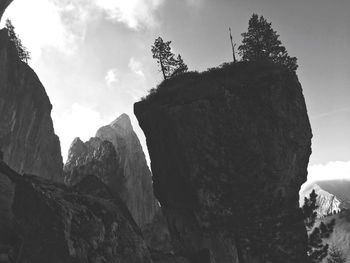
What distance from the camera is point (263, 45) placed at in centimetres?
4512

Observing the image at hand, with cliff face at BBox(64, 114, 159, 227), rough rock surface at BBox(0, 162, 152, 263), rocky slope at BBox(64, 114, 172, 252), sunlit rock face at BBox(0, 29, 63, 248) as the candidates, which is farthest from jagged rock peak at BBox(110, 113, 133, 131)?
rough rock surface at BBox(0, 162, 152, 263)

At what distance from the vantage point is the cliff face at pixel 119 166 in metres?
85.1

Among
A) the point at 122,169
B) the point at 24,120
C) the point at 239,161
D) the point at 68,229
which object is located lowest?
the point at 68,229

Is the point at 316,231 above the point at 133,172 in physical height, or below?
below

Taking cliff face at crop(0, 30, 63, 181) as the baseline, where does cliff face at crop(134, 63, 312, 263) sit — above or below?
below

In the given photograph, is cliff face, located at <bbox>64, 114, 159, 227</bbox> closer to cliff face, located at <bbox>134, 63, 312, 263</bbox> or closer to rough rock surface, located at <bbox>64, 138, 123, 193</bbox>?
rough rock surface, located at <bbox>64, 138, 123, 193</bbox>

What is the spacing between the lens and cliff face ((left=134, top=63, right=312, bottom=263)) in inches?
1233

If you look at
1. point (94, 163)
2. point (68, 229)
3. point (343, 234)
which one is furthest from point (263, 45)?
point (343, 234)

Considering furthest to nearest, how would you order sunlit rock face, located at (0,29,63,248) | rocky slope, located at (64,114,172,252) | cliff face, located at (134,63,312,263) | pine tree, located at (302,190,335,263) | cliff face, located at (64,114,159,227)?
cliff face, located at (64,114,159,227) → rocky slope, located at (64,114,172,252) → sunlit rock face, located at (0,29,63,248) → pine tree, located at (302,190,335,263) → cliff face, located at (134,63,312,263)

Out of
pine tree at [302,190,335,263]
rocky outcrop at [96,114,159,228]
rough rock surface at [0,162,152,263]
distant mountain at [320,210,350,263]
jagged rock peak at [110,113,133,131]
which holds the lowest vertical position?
distant mountain at [320,210,350,263]

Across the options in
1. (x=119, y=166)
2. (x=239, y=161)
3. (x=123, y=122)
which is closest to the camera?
(x=239, y=161)

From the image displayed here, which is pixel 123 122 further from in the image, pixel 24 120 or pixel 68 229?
pixel 68 229

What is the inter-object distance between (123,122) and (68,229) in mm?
97620

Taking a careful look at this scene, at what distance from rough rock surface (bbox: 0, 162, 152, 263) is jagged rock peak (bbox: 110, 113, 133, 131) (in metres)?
91.1
